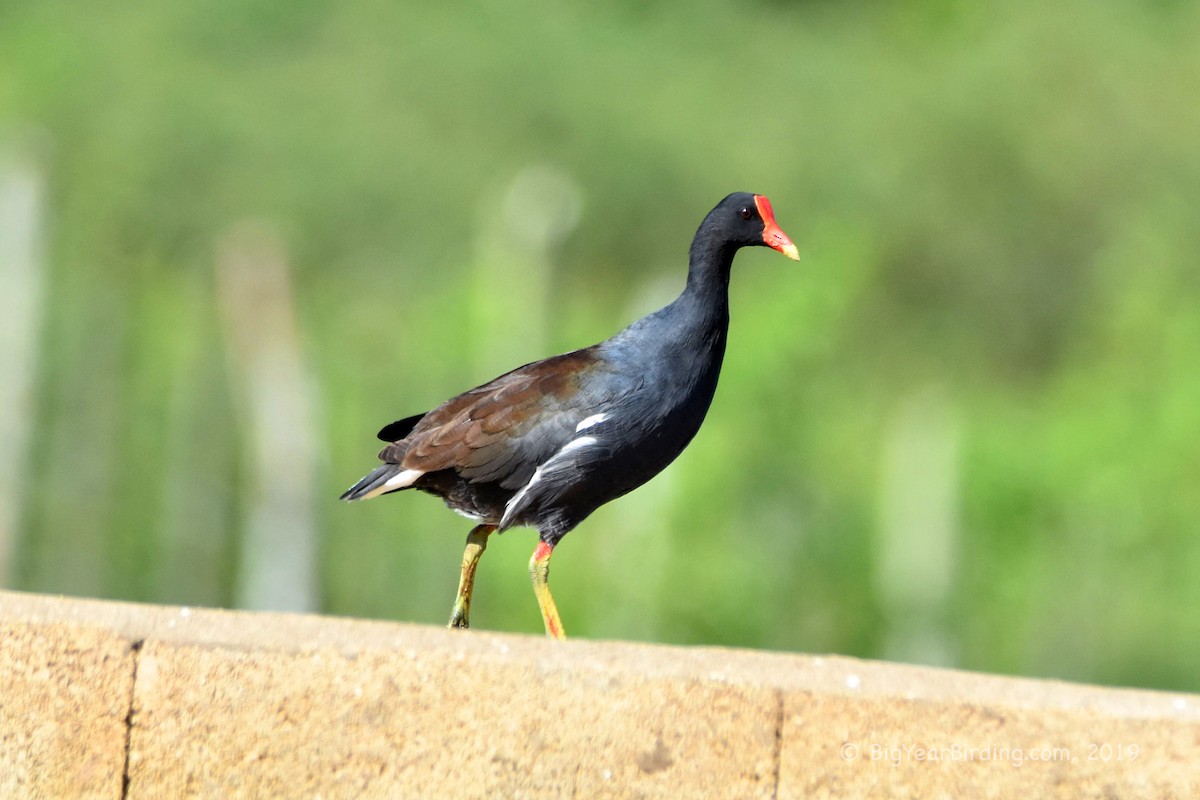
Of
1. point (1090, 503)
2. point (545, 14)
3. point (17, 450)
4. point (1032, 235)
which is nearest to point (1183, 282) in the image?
point (1090, 503)

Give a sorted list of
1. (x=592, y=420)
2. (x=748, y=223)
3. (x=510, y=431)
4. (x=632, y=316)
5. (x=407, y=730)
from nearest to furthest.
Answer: (x=407, y=730), (x=592, y=420), (x=510, y=431), (x=748, y=223), (x=632, y=316)

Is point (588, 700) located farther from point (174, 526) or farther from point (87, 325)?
point (87, 325)

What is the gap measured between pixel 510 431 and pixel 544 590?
2.39 ft

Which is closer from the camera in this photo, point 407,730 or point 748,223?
point 407,730

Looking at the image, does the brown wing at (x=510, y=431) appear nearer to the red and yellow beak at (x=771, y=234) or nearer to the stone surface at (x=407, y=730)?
the red and yellow beak at (x=771, y=234)

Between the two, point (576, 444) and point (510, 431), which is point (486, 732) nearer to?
point (576, 444)

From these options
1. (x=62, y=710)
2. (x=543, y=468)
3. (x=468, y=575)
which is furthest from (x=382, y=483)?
(x=62, y=710)

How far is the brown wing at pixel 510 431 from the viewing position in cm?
786

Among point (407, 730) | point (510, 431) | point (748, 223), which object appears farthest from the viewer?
point (748, 223)

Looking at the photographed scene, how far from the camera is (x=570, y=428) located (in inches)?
306

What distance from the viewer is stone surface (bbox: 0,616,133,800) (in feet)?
17.6

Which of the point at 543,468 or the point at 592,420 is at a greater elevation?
the point at 592,420

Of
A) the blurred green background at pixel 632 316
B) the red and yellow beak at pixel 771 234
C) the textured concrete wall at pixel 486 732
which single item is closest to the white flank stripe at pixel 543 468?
the red and yellow beak at pixel 771 234

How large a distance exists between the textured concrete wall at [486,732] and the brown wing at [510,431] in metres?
2.49
